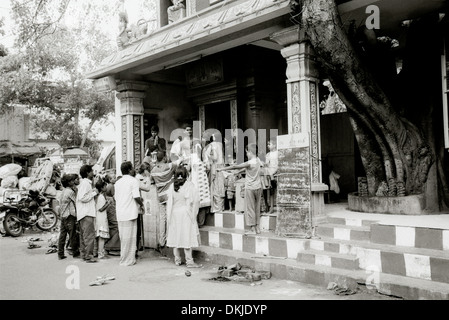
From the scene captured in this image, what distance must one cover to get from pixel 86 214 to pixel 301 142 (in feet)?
13.5

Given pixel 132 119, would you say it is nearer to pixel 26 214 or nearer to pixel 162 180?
pixel 162 180

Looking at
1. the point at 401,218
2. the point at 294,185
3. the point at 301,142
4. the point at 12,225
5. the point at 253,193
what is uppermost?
the point at 301,142

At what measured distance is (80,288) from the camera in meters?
6.05

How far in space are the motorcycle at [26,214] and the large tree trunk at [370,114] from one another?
342 inches

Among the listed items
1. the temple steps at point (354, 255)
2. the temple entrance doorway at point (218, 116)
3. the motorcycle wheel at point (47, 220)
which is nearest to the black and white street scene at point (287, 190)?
the temple steps at point (354, 255)

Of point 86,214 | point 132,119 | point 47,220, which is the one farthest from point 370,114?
point 47,220

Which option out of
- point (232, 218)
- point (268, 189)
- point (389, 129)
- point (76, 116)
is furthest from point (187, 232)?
point (76, 116)

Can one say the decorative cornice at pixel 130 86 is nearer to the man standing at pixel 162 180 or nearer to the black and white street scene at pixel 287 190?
the black and white street scene at pixel 287 190

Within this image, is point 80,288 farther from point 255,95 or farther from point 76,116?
point 76,116

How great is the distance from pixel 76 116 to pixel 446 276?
69.9 feet

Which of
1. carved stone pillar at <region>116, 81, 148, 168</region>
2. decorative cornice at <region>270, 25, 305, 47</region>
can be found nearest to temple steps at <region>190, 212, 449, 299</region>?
decorative cornice at <region>270, 25, 305, 47</region>

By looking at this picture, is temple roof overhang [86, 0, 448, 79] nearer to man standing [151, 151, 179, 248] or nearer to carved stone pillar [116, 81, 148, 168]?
carved stone pillar [116, 81, 148, 168]

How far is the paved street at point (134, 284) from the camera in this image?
18.0 feet

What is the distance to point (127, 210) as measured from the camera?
745cm
